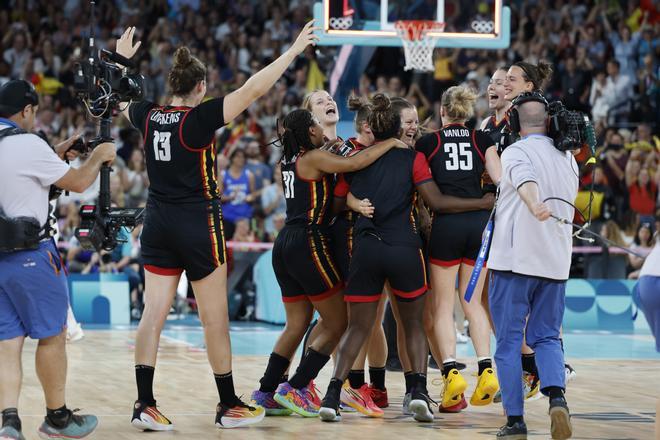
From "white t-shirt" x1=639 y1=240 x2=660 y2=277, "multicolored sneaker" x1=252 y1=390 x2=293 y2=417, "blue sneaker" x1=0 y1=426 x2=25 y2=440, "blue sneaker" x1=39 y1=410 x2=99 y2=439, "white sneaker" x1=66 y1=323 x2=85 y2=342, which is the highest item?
"white t-shirt" x1=639 y1=240 x2=660 y2=277

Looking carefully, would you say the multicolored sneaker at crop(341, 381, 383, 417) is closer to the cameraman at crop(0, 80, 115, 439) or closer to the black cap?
the cameraman at crop(0, 80, 115, 439)

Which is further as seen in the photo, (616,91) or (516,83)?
(616,91)

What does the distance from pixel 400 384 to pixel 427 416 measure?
231cm

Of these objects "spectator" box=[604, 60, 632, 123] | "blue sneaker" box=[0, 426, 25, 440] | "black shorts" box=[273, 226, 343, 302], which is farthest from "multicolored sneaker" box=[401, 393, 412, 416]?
"spectator" box=[604, 60, 632, 123]

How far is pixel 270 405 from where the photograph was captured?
335 inches

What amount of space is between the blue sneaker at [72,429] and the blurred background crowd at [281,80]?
9578 mm

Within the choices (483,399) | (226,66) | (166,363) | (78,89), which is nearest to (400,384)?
(483,399)

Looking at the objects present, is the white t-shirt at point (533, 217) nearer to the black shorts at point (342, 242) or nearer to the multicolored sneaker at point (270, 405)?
the black shorts at point (342, 242)

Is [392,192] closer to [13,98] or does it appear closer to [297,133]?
[297,133]

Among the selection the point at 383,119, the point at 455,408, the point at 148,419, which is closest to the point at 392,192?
the point at 383,119

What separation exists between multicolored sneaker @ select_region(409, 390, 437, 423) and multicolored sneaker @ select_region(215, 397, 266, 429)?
110 cm

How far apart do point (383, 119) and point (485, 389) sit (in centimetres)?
220

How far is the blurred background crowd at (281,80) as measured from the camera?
59.5ft

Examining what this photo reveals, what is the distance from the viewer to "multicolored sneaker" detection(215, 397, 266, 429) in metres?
7.77
